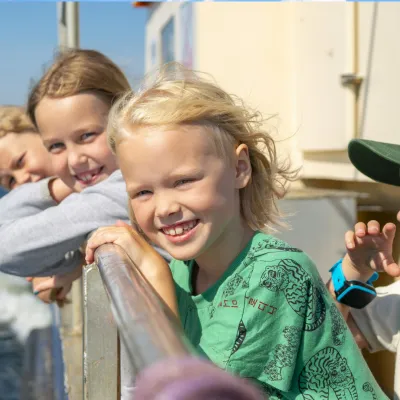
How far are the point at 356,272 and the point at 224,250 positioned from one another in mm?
532

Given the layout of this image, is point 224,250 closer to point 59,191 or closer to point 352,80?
point 59,191

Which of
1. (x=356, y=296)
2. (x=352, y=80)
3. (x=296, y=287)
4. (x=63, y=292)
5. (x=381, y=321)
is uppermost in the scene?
(x=352, y=80)

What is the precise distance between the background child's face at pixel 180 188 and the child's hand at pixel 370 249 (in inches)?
17.9

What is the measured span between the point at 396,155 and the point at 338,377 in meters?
0.67

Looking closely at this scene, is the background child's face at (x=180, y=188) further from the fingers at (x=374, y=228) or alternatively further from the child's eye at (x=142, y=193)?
the fingers at (x=374, y=228)

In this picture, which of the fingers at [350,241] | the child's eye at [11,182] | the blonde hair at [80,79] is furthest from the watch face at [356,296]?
the child's eye at [11,182]

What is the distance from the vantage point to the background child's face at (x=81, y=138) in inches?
85.6

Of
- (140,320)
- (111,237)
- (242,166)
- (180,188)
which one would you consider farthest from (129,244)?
(140,320)

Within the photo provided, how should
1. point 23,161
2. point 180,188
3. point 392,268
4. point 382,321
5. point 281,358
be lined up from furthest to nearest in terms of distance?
point 23,161, point 382,321, point 392,268, point 180,188, point 281,358

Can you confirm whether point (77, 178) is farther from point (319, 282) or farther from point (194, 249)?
point (319, 282)

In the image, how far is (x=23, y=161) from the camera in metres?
Result: 2.78

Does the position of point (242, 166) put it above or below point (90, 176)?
above

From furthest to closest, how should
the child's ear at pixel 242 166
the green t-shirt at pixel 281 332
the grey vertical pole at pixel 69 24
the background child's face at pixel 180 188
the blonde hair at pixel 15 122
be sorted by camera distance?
1. the grey vertical pole at pixel 69 24
2. the blonde hair at pixel 15 122
3. the child's ear at pixel 242 166
4. the background child's face at pixel 180 188
5. the green t-shirt at pixel 281 332

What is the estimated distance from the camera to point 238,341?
1366 millimetres
